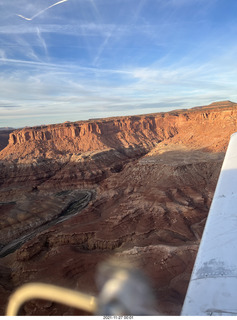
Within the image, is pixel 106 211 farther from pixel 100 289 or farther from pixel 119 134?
pixel 119 134

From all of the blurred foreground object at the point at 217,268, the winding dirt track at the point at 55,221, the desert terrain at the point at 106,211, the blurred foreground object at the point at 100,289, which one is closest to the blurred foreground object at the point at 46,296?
the blurred foreground object at the point at 100,289

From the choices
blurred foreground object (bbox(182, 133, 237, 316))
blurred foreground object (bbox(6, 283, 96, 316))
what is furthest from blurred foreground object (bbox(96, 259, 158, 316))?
blurred foreground object (bbox(182, 133, 237, 316))

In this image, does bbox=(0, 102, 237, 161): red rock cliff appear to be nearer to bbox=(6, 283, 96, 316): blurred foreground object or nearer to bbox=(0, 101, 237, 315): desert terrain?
bbox=(0, 101, 237, 315): desert terrain

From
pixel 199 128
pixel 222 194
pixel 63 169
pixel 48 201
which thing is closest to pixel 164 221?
pixel 222 194

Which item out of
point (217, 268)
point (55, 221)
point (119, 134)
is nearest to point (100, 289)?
point (217, 268)

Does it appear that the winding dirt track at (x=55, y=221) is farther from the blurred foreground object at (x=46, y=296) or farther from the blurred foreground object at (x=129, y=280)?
the blurred foreground object at (x=129, y=280)

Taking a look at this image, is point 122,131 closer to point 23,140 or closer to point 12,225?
point 23,140
